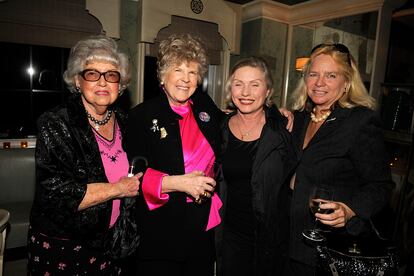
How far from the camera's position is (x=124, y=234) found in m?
1.58

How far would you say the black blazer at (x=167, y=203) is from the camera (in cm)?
163

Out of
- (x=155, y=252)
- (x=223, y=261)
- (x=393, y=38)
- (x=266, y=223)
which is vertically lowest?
(x=223, y=261)

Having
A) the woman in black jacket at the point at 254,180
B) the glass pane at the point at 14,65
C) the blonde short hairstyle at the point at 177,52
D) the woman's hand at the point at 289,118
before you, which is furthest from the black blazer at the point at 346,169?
the glass pane at the point at 14,65

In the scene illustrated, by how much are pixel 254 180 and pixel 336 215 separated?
47 centimetres

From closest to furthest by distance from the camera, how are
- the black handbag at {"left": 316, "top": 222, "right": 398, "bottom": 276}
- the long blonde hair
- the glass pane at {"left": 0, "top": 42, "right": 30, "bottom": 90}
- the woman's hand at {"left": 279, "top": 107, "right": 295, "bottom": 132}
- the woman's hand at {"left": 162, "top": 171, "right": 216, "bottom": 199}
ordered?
the black handbag at {"left": 316, "top": 222, "right": 398, "bottom": 276} → the woman's hand at {"left": 162, "top": 171, "right": 216, "bottom": 199} → the long blonde hair → the woman's hand at {"left": 279, "top": 107, "right": 295, "bottom": 132} → the glass pane at {"left": 0, "top": 42, "right": 30, "bottom": 90}

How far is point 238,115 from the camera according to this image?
6.43ft

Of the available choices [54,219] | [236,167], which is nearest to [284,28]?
[236,167]

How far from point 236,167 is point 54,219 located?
1008 millimetres

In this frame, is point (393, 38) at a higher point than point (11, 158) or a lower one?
higher

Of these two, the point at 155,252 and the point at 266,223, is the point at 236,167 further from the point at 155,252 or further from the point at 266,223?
the point at 155,252

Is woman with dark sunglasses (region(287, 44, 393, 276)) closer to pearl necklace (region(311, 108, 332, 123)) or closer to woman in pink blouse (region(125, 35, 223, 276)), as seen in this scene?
pearl necklace (region(311, 108, 332, 123))

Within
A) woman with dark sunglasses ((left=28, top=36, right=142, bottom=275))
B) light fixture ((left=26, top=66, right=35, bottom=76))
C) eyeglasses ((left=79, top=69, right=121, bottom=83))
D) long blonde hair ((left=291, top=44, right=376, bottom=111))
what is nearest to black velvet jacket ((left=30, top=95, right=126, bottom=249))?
woman with dark sunglasses ((left=28, top=36, right=142, bottom=275))

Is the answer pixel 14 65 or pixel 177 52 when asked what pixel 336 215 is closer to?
pixel 177 52

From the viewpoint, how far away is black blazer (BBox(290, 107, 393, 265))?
4.97ft
